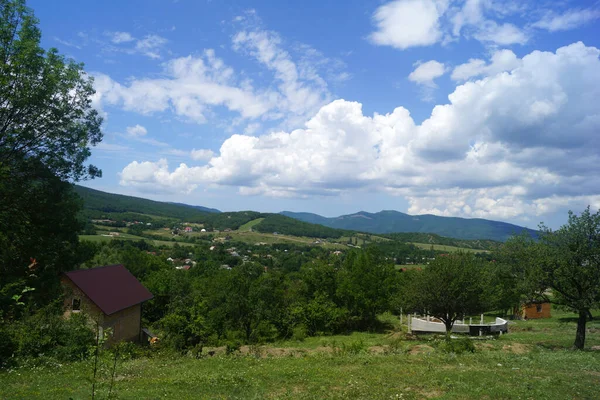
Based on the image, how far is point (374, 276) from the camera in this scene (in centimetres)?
4362

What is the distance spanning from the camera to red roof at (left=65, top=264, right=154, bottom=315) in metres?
27.1

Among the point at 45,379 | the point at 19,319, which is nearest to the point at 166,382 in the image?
the point at 45,379

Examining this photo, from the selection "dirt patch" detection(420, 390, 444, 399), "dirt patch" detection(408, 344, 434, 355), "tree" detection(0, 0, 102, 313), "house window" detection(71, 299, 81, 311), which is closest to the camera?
"dirt patch" detection(420, 390, 444, 399)

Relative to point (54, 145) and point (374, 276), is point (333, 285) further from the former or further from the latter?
point (54, 145)

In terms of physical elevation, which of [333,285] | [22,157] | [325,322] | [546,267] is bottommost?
[325,322]

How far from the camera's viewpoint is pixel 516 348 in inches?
831

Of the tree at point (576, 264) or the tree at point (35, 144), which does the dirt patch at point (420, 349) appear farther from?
the tree at point (35, 144)

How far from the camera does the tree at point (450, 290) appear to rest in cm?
2656

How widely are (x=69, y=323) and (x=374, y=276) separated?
32296 mm

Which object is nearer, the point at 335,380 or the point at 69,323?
the point at 335,380

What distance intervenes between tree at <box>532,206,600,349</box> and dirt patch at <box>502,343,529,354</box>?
9.03 feet

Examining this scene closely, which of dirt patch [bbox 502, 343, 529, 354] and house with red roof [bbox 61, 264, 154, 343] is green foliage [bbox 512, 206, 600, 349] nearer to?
dirt patch [bbox 502, 343, 529, 354]

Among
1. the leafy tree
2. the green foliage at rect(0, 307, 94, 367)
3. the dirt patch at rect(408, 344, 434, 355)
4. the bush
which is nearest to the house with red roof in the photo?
the green foliage at rect(0, 307, 94, 367)

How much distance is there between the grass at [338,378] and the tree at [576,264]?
287 cm
